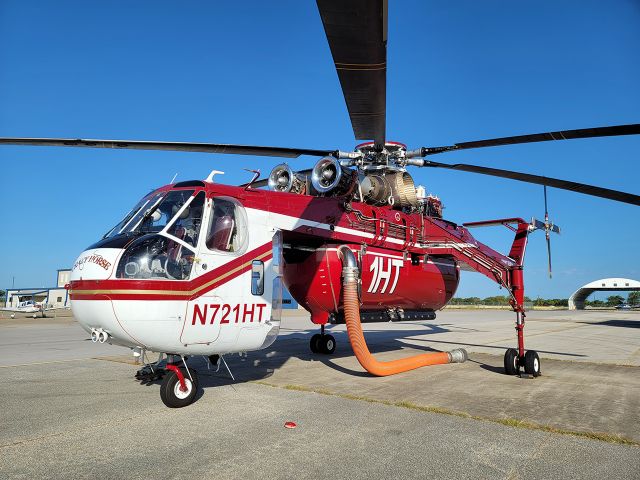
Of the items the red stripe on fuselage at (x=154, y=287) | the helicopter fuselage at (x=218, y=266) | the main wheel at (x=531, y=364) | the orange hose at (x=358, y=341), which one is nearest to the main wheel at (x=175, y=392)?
the helicopter fuselage at (x=218, y=266)

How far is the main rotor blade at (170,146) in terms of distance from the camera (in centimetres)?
727

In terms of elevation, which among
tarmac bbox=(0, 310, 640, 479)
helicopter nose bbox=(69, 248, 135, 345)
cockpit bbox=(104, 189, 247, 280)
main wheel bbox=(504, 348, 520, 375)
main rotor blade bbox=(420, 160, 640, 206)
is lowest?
tarmac bbox=(0, 310, 640, 479)

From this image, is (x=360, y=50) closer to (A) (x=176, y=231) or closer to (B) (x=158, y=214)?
(A) (x=176, y=231)

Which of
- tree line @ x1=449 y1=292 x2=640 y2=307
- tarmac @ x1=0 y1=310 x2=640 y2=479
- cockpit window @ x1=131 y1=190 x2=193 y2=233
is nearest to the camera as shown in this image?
tarmac @ x1=0 y1=310 x2=640 y2=479

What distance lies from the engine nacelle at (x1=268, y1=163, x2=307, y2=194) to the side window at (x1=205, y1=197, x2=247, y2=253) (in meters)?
2.71

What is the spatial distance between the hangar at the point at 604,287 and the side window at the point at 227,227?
227ft

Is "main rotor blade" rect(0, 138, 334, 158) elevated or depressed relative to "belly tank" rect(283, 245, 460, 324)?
elevated

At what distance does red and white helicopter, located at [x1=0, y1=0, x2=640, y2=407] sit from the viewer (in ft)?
20.5

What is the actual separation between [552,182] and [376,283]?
463 centimetres

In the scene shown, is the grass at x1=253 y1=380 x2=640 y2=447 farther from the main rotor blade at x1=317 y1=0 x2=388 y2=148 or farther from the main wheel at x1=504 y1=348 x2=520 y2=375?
the main rotor blade at x1=317 y1=0 x2=388 y2=148

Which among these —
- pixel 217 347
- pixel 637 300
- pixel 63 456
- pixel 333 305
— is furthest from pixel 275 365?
pixel 637 300

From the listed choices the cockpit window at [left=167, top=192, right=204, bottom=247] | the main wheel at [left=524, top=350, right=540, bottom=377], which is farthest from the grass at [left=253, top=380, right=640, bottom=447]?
the main wheel at [left=524, top=350, right=540, bottom=377]

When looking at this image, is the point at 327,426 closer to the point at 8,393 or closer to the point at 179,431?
the point at 179,431

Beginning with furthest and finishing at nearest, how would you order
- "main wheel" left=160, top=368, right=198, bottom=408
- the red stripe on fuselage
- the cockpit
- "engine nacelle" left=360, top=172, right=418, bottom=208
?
1. "engine nacelle" left=360, top=172, right=418, bottom=208
2. "main wheel" left=160, top=368, right=198, bottom=408
3. the cockpit
4. the red stripe on fuselage
